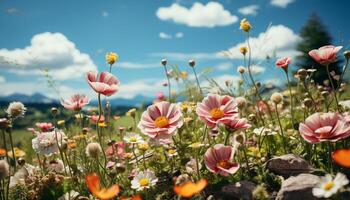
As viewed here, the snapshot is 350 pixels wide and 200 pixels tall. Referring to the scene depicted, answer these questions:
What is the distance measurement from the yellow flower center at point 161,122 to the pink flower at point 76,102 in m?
0.51

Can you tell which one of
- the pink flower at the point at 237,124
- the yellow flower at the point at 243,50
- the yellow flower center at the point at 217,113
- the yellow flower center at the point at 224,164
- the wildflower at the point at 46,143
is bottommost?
the yellow flower center at the point at 224,164

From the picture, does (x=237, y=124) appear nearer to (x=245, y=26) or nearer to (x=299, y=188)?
(x=299, y=188)

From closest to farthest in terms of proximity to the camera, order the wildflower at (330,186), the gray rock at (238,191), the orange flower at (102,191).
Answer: the wildflower at (330,186) < the orange flower at (102,191) < the gray rock at (238,191)

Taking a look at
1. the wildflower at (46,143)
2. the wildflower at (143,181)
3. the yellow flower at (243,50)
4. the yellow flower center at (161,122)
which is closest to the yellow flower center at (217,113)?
the yellow flower center at (161,122)

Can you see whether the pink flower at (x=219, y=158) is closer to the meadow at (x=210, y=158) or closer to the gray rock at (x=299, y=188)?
the meadow at (x=210, y=158)

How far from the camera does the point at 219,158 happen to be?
2357mm

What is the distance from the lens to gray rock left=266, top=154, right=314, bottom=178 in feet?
7.91

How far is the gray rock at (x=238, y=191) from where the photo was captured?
229 centimetres

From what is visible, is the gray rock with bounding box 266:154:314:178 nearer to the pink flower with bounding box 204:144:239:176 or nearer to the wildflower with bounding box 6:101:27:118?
the pink flower with bounding box 204:144:239:176

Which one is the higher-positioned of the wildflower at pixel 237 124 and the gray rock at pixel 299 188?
the wildflower at pixel 237 124

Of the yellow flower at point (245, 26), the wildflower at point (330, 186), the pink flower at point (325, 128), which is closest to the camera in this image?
the wildflower at point (330, 186)

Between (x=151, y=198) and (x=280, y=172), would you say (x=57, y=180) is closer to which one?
(x=151, y=198)

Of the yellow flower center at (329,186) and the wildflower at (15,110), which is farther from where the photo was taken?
the wildflower at (15,110)

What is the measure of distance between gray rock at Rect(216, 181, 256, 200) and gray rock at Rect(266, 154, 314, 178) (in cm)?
23
